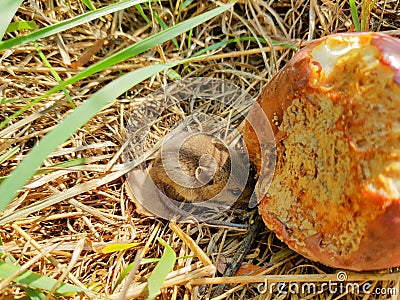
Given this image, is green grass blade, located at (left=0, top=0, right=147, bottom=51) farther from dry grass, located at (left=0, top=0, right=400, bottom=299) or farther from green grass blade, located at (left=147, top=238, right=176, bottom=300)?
green grass blade, located at (left=147, top=238, right=176, bottom=300)

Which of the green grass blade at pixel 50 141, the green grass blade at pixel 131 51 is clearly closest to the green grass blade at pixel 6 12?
the green grass blade at pixel 131 51

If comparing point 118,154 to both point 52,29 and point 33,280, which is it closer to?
point 52,29

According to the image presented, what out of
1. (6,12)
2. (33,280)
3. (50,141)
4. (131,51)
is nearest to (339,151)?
(131,51)

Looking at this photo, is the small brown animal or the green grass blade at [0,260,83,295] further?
the small brown animal

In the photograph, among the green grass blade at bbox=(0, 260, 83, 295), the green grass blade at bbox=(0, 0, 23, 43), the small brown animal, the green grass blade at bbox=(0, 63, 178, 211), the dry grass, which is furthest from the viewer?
the small brown animal

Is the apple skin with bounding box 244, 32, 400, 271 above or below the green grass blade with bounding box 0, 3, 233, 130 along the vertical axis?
below

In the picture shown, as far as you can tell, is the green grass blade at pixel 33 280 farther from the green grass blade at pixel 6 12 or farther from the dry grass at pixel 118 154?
the green grass blade at pixel 6 12

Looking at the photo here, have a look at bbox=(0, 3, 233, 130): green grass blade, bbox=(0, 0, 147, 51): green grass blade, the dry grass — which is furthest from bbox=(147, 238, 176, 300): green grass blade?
bbox=(0, 0, 147, 51): green grass blade
